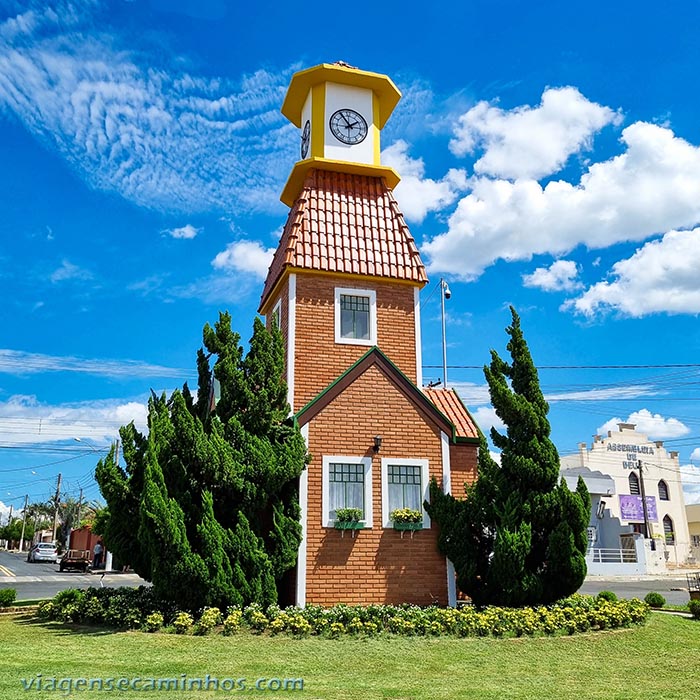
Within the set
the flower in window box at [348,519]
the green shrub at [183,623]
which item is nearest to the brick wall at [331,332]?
the flower in window box at [348,519]

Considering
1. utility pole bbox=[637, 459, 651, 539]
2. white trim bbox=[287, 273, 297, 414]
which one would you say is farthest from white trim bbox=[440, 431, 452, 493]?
utility pole bbox=[637, 459, 651, 539]

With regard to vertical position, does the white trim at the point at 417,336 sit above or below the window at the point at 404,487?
above

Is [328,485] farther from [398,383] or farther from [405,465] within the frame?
[398,383]

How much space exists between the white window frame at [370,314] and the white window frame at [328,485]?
10.3 feet

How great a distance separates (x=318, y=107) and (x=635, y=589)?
20783mm

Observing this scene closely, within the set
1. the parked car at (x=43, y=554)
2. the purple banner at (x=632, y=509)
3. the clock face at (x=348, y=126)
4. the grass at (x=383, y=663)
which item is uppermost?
the clock face at (x=348, y=126)

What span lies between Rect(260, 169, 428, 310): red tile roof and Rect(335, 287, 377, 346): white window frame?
46cm

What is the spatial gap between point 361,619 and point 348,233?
9529mm

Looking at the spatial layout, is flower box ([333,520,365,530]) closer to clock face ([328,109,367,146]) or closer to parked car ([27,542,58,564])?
clock face ([328,109,367,146])

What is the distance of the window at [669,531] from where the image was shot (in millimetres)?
46531

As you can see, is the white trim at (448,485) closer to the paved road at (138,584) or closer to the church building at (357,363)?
the church building at (357,363)

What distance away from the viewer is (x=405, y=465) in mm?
15312

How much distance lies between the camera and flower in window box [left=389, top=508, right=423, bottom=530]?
14711mm

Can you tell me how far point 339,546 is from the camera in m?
14.4
